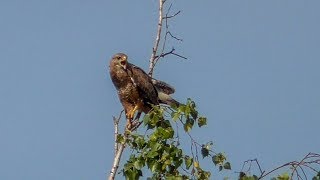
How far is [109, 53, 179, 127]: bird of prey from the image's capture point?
9867 millimetres

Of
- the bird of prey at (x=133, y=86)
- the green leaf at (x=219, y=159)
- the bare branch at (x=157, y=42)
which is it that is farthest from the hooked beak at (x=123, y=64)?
the green leaf at (x=219, y=159)

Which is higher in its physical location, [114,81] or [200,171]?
[114,81]

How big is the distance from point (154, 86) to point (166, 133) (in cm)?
363

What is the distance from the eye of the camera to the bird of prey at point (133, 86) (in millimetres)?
9867

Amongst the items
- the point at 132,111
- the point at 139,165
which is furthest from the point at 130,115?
the point at 139,165

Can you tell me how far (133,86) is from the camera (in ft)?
32.5

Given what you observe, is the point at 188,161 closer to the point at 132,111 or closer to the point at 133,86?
the point at 132,111

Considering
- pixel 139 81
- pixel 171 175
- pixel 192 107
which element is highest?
pixel 139 81

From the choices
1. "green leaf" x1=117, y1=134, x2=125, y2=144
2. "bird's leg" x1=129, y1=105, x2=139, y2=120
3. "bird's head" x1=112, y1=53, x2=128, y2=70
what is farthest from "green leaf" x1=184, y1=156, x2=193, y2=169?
"bird's head" x1=112, y1=53, x2=128, y2=70

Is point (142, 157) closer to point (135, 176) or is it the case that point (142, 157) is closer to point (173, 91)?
point (135, 176)

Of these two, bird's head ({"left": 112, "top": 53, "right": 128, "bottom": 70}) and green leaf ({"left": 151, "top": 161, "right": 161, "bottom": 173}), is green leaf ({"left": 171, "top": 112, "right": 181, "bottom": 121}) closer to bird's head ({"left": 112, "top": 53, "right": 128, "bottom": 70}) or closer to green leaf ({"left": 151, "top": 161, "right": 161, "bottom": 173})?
green leaf ({"left": 151, "top": 161, "right": 161, "bottom": 173})

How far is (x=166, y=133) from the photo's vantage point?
21.0ft

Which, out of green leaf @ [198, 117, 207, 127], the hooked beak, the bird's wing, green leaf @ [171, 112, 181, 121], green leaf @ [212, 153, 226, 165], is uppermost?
the hooked beak

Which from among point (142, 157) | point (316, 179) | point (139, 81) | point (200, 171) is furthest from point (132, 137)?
point (139, 81)
